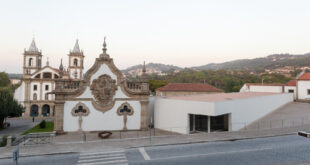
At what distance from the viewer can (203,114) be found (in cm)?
2314

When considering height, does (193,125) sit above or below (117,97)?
below

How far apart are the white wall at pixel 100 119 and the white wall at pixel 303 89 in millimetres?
46563

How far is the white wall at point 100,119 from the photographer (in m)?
24.8

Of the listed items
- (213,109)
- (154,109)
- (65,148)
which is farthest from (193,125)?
(65,148)

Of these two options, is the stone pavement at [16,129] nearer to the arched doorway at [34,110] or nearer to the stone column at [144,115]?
the arched doorway at [34,110]

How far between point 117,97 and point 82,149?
908 cm

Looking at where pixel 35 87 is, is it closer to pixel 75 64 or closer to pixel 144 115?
pixel 75 64

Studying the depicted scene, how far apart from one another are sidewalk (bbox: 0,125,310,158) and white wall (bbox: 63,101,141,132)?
4.27 meters

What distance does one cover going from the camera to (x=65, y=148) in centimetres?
1856

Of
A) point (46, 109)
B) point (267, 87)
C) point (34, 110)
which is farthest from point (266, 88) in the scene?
point (34, 110)

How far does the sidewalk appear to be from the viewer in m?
17.9

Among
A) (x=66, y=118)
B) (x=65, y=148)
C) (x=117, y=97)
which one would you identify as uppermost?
(x=117, y=97)

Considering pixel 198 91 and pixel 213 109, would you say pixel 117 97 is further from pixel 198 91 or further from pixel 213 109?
pixel 198 91

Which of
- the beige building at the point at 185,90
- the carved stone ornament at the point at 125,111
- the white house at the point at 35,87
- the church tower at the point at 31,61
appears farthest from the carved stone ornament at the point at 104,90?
the church tower at the point at 31,61
